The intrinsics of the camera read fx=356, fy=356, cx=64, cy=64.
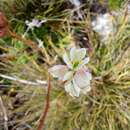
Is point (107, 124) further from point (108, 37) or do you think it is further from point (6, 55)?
point (6, 55)

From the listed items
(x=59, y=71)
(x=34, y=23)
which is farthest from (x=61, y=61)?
(x=59, y=71)

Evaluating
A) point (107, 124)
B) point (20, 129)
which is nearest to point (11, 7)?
point (20, 129)

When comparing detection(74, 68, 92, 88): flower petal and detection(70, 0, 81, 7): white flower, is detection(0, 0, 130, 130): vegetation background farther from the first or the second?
detection(74, 68, 92, 88): flower petal

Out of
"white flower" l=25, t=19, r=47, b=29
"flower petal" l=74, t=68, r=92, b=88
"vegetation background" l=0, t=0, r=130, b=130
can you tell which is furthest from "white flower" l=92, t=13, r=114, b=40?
"flower petal" l=74, t=68, r=92, b=88

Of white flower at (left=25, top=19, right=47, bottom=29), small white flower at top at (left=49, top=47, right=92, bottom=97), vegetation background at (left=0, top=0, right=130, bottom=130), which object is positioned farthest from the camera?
white flower at (left=25, top=19, right=47, bottom=29)

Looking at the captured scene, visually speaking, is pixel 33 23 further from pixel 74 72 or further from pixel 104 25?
pixel 74 72

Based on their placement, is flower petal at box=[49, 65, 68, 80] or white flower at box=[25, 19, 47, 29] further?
white flower at box=[25, 19, 47, 29]

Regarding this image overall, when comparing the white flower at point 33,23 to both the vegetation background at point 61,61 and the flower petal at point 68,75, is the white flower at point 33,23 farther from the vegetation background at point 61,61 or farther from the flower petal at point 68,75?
the flower petal at point 68,75
